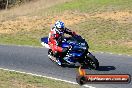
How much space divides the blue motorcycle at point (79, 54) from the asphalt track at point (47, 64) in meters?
0.37

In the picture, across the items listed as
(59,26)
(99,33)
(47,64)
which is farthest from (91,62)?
(99,33)

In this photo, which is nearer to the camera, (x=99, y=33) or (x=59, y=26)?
(x=59, y=26)

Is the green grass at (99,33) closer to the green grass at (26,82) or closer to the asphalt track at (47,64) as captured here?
the asphalt track at (47,64)

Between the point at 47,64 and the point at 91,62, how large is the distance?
7.83 ft

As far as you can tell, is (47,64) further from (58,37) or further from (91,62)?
(91,62)

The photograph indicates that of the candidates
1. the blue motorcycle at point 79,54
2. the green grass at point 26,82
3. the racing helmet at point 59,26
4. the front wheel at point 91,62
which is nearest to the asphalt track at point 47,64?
the front wheel at point 91,62

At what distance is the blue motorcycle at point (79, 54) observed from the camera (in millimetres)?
17016

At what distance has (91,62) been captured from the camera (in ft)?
55.8

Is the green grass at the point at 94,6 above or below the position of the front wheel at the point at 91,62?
below

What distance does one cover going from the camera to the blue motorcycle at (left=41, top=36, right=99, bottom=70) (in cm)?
1702

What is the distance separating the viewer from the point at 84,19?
35.6 metres

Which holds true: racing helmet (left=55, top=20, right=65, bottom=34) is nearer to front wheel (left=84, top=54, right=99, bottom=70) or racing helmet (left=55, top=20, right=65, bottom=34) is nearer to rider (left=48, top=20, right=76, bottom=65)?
rider (left=48, top=20, right=76, bottom=65)

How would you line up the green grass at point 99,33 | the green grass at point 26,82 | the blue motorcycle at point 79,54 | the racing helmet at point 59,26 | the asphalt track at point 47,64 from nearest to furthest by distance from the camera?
1. the green grass at point 26,82
2. the asphalt track at point 47,64
3. the blue motorcycle at point 79,54
4. the racing helmet at point 59,26
5. the green grass at point 99,33

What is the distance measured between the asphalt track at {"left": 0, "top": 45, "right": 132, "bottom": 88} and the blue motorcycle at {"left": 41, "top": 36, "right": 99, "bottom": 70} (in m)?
0.37
